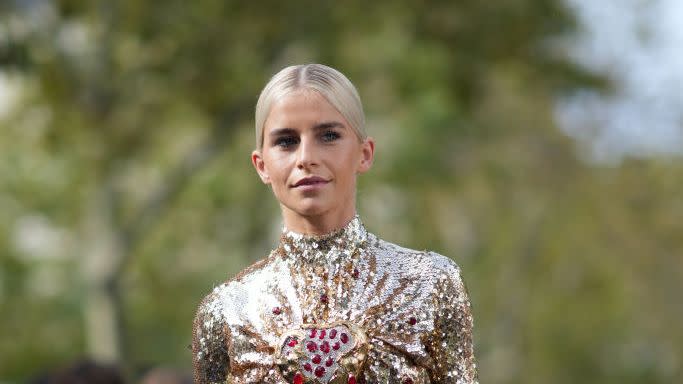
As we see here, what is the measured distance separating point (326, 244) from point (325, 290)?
15cm

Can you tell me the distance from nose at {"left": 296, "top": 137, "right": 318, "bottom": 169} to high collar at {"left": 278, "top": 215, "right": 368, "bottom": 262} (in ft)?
0.87

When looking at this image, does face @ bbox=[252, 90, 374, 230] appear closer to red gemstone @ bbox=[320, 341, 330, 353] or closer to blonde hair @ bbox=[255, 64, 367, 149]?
blonde hair @ bbox=[255, 64, 367, 149]

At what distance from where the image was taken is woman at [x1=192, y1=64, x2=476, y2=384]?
423 centimetres

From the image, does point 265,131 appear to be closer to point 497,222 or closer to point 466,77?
point 466,77

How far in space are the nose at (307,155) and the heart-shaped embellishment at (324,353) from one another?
0.43 metres

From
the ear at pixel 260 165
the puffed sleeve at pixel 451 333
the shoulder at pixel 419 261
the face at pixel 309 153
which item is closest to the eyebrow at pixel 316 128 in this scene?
the face at pixel 309 153

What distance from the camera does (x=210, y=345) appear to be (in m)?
4.48

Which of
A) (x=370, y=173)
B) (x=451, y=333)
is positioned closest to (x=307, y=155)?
(x=451, y=333)

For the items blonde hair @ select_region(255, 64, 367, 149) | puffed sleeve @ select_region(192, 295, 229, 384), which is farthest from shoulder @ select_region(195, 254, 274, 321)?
blonde hair @ select_region(255, 64, 367, 149)

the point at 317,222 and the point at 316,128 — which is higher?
the point at 316,128

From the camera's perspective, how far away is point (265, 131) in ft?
14.3

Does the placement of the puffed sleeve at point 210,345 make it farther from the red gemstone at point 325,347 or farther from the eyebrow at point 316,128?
the eyebrow at point 316,128

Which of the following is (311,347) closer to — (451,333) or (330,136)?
(451,333)

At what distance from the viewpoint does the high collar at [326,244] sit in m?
4.41
